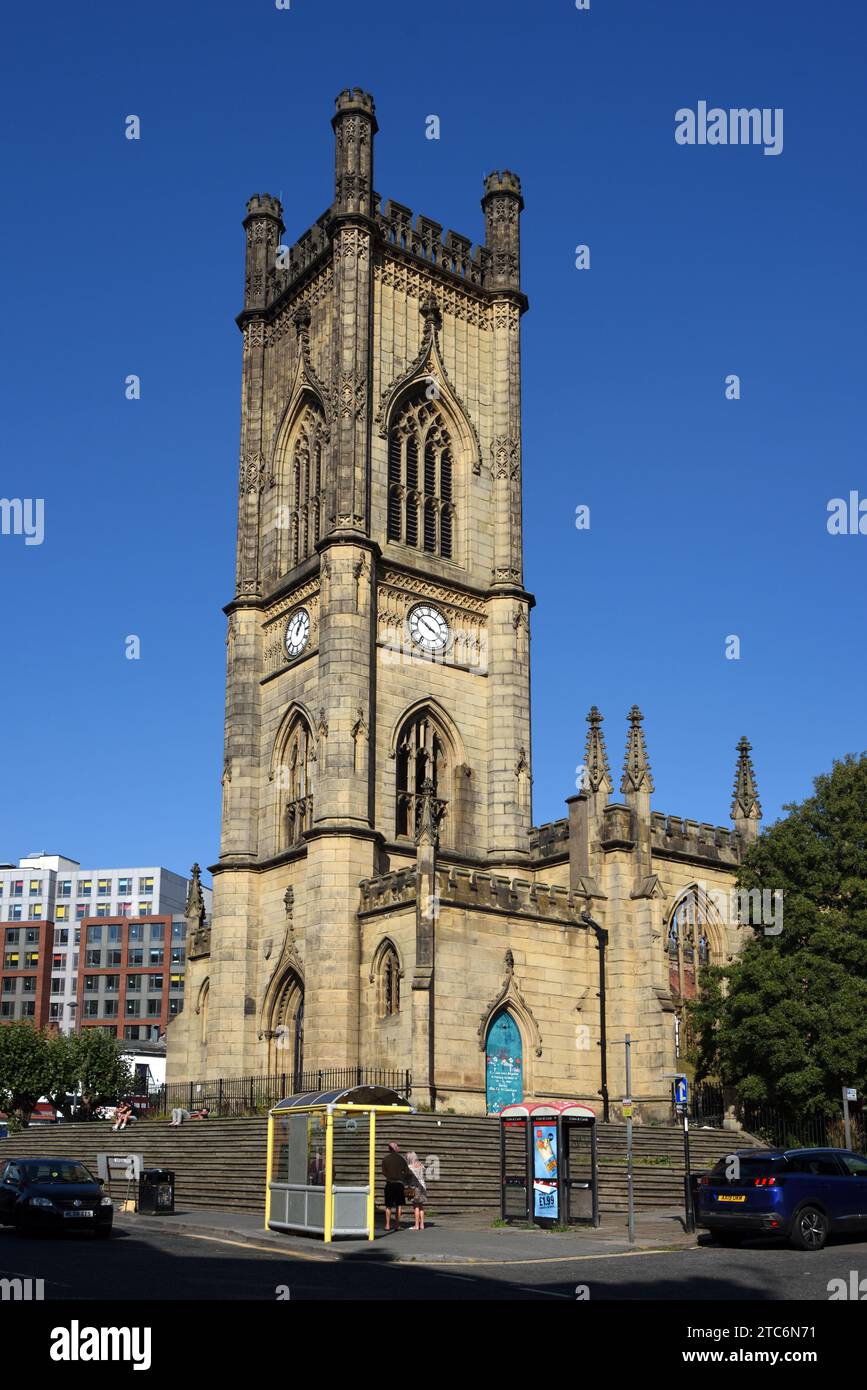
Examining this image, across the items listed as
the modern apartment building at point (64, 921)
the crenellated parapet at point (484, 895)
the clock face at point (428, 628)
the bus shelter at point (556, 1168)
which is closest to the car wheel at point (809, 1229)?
the bus shelter at point (556, 1168)

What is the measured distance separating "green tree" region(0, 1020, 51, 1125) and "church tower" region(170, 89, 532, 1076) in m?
25.5

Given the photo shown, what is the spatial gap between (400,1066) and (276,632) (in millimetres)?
17298

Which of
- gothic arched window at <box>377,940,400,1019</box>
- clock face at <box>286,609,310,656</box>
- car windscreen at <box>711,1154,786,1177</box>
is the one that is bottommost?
car windscreen at <box>711,1154,786,1177</box>

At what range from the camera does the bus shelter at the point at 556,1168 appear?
82.3 ft

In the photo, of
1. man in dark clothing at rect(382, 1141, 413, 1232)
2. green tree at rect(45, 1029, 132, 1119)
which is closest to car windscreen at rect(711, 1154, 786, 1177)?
man in dark clothing at rect(382, 1141, 413, 1232)

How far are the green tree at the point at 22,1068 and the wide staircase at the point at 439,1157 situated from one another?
121ft

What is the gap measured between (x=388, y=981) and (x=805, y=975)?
1131cm

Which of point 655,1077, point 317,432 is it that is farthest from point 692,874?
point 317,432

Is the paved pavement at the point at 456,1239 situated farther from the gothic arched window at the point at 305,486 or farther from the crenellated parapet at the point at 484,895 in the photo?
the gothic arched window at the point at 305,486

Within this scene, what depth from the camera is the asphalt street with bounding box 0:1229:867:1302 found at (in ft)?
50.4

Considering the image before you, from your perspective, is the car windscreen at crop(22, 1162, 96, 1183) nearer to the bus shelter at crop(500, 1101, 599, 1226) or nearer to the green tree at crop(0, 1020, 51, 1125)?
the bus shelter at crop(500, 1101, 599, 1226)

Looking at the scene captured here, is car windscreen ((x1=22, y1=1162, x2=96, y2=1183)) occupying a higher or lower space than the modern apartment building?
lower
